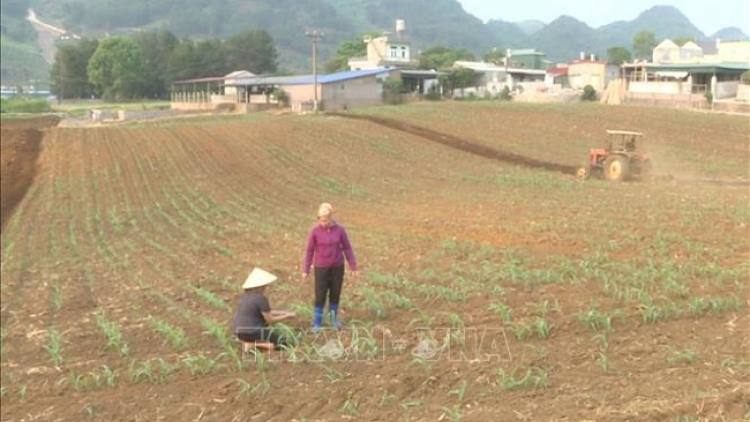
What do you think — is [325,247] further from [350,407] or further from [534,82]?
[534,82]

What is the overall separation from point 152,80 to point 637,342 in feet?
311

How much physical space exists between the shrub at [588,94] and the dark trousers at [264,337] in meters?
39.0

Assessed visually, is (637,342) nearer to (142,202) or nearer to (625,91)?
(142,202)

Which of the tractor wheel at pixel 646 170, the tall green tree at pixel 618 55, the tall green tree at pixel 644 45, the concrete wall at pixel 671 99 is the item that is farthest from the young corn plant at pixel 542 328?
the tall green tree at pixel 618 55

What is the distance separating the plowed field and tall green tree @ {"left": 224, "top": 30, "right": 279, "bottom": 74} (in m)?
82.4

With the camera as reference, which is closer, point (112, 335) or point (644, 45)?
point (112, 335)

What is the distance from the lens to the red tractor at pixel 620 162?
68.6ft

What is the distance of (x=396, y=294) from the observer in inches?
372

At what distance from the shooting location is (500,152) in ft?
95.0

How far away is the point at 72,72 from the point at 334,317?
105692 millimetres

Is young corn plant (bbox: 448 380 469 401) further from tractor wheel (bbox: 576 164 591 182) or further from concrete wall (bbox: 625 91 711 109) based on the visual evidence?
concrete wall (bbox: 625 91 711 109)

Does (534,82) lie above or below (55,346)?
above

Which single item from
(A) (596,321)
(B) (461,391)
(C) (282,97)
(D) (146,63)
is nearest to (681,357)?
(A) (596,321)

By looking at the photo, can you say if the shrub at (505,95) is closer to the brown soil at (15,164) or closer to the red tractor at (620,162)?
the brown soil at (15,164)
